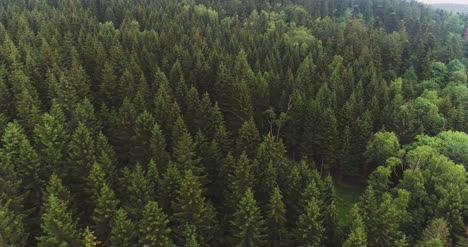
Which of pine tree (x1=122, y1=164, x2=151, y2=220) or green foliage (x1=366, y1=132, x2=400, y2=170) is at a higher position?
pine tree (x1=122, y1=164, x2=151, y2=220)

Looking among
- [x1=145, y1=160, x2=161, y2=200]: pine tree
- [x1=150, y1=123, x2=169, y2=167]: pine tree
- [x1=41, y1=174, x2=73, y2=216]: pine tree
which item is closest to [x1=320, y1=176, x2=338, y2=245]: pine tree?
[x1=145, y1=160, x2=161, y2=200]: pine tree

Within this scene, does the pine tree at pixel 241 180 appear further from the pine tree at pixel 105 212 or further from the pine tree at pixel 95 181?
the pine tree at pixel 95 181

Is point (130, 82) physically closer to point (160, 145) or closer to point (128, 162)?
point (128, 162)

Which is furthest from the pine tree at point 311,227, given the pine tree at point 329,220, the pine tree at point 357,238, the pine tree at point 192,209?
the pine tree at point 192,209

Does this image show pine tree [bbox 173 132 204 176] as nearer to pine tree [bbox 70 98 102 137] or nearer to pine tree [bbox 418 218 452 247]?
pine tree [bbox 70 98 102 137]

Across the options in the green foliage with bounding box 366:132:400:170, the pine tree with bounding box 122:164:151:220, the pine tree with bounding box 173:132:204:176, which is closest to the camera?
the pine tree with bounding box 122:164:151:220

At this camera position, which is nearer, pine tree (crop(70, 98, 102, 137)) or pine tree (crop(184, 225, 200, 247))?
pine tree (crop(184, 225, 200, 247))

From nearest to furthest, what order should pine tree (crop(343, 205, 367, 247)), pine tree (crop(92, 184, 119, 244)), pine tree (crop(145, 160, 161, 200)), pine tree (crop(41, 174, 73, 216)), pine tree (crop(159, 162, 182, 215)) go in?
pine tree (crop(343, 205, 367, 247)) → pine tree (crop(92, 184, 119, 244)) → pine tree (crop(41, 174, 73, 216)) → pine tree (crop(159, 162, 182, 215)) → pine tree (crop(145, 160, 161, 200))
